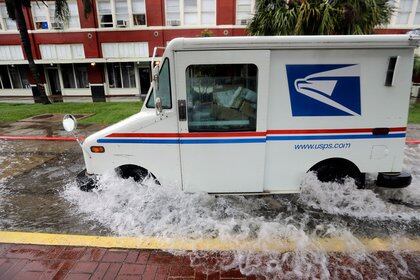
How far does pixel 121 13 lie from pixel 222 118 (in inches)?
861

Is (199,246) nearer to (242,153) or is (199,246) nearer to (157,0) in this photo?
(242,153)

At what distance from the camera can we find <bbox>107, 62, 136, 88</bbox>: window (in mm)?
23750

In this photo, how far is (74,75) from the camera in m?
24.7

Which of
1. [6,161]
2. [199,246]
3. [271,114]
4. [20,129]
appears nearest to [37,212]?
[199,246]

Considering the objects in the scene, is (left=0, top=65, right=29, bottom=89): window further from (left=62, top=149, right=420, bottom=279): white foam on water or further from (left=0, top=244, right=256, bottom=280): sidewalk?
(left=0, top=244, right=256, bottom=280): sidewalk

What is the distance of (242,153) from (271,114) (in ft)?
2.24

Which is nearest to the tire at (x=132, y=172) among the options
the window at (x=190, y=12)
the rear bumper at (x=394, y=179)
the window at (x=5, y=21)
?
the rear bumper at (x=394, y=179)

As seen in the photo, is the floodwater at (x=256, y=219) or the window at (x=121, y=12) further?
the window at (x=121, y=12)

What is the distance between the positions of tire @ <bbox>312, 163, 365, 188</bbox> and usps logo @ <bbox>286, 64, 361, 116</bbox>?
843 millimetres

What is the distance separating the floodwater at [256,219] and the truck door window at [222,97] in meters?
1.18

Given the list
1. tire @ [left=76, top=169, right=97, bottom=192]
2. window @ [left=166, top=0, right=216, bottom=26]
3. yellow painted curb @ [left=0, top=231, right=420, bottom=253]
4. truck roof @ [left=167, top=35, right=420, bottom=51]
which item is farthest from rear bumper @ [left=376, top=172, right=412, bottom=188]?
window @ [left=166, top=0, right=216, bottom=26]

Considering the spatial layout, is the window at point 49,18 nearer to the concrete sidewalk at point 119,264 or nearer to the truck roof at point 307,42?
the truck roof at point 307,42

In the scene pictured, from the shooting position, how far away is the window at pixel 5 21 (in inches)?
913

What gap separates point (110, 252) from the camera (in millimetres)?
3420
